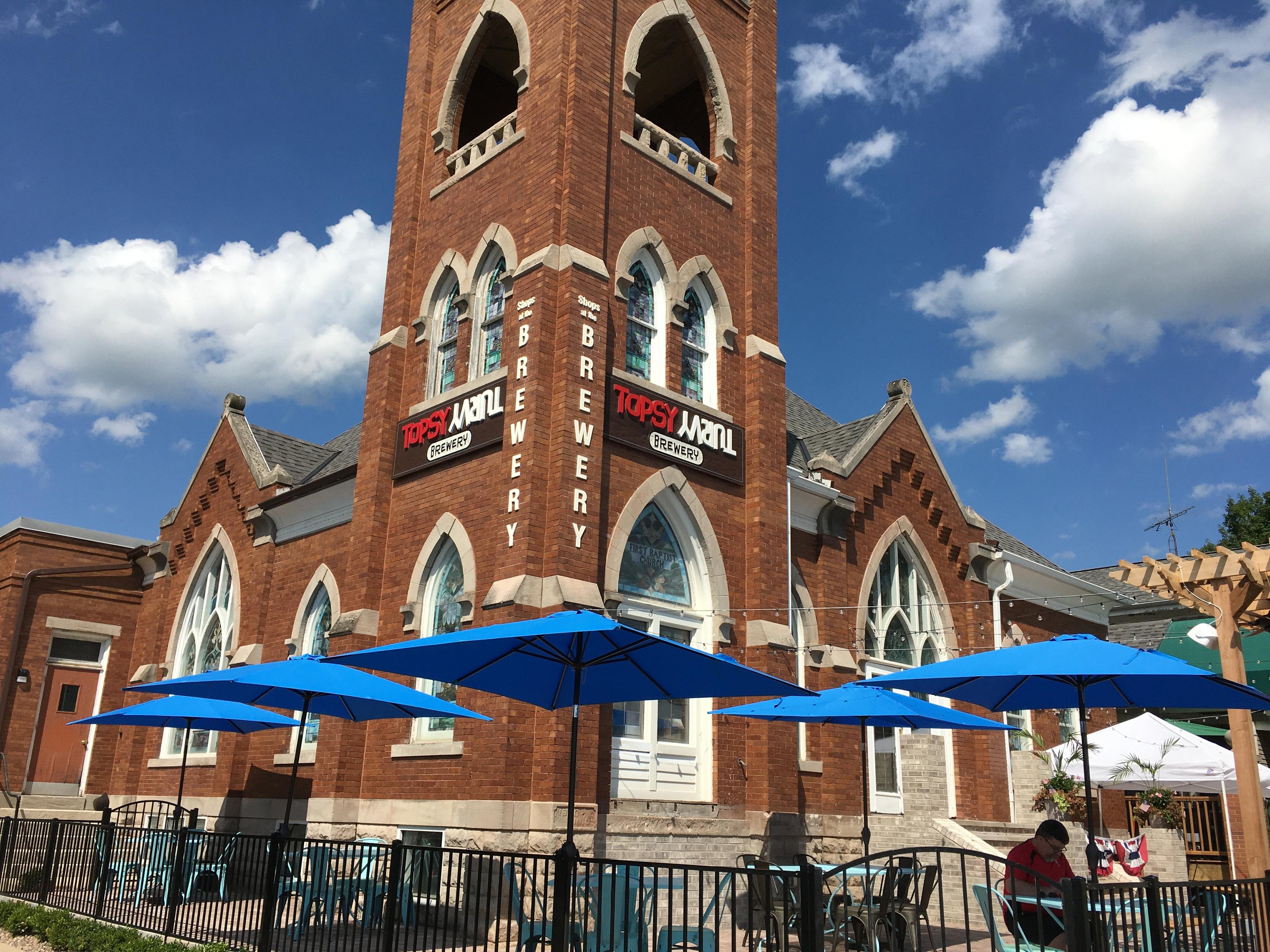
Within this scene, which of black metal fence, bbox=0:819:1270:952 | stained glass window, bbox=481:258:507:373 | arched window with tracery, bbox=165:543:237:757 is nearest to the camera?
black metal fence, bbox=0:819:1270:952

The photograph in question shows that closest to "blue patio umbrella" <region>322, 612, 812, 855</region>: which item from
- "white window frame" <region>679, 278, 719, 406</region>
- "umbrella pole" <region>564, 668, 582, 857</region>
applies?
"umbrella pole" <region>564, 668, 582, 857</region>

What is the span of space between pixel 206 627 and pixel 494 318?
417 inches

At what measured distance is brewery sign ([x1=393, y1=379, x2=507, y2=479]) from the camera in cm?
1415

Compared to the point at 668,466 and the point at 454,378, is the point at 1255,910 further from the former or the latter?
the point at 454,378

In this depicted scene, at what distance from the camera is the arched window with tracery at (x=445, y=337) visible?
1609 centimetres

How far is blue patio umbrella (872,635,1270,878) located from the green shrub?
698cm

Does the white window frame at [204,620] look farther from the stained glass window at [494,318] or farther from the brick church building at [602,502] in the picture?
the stained glass window at [494,318]

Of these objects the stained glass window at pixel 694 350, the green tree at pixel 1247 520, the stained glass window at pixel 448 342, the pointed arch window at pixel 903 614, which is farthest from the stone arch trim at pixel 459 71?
the green tree at pixel 1247 520

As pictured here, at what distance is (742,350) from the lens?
16484 mm

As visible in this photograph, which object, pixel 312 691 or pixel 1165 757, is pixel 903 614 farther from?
pixel 312 691

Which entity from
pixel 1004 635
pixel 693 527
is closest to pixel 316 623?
pixel 693 527

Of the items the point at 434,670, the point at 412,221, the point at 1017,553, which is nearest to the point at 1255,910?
the point at 434,670

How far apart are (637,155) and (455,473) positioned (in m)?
5.61

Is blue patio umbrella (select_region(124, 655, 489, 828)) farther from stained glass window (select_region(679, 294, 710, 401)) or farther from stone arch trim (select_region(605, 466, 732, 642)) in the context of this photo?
stained glass window (select_region(679, 294, 710, 401))
